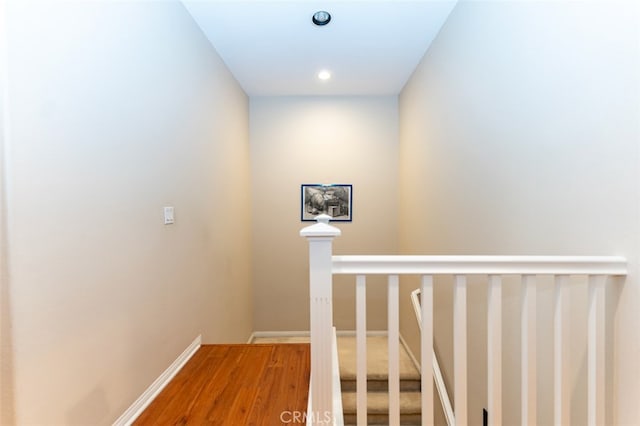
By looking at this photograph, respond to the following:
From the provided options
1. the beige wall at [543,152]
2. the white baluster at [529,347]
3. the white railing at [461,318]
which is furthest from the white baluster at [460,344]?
the beige wall at [543,152]

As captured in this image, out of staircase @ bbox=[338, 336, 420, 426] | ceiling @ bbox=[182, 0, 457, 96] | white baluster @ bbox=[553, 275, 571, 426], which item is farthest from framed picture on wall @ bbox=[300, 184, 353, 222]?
white baluster @ bbox=[553, 275, 571, 426]

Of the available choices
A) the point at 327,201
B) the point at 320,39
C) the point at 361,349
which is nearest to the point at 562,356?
the point at 361,349

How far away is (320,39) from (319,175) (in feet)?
5.27

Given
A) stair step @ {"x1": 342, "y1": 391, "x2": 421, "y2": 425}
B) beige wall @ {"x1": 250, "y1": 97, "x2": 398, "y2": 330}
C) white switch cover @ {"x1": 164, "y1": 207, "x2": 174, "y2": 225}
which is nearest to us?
white switch cover @ {"x1": 164, "y1": 207, "x2": 174, "y2": 225}

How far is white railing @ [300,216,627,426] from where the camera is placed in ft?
3.28

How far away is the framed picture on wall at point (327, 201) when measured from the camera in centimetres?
376

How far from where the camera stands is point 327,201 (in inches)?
148

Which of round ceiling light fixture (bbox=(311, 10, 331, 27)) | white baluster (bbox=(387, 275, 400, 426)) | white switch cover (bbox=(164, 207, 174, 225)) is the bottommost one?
white baluster (bbox=(387, 275, 400, 426))

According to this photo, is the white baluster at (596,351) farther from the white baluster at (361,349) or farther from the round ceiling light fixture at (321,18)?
the round ceiling light fixture at (321,18)

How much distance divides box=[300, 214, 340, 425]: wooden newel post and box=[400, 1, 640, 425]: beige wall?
918 millimetres

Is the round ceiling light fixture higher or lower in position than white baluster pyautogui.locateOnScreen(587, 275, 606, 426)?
higher

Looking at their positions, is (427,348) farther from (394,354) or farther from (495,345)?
(495,345)

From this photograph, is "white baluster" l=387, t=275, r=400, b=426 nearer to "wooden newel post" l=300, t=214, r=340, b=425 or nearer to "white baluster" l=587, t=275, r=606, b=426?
"wooden newel post" l=300, t=214, r=340, b=425

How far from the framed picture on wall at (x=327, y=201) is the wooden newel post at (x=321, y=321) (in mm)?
2691
